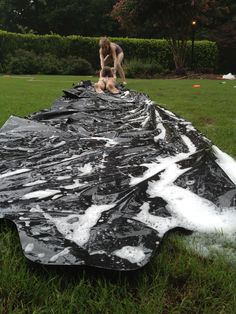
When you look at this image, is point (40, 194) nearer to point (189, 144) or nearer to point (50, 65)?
point (189, 144)

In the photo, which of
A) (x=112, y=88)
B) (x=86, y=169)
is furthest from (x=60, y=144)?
(x=112, y=88)

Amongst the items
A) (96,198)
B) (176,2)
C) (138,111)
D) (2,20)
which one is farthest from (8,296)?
(2,20)

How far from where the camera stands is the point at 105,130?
4.18 metres

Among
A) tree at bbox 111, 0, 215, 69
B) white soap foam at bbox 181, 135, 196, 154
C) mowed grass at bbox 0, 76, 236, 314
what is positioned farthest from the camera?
tree at bbox 111, 0, 215, 69

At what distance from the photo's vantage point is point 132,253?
1774mm

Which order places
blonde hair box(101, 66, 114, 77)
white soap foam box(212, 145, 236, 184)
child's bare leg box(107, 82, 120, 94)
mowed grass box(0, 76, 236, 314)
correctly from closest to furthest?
mowed grass box(0, 76, 236, 314) → white soap foam box(212, 145, 236, 184) → child's bare leg box(107, 82, 120, 94) → blonde hair box(101, 66, 114, 77)

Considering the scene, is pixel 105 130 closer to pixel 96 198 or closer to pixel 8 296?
pixel 96 198

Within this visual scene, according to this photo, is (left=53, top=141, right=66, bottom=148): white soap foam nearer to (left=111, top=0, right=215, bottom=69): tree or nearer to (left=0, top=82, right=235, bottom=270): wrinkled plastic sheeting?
(left=0, top=82, right=235, bottom=270): wrinkled plastic sheeting

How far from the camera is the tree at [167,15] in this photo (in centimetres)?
1677

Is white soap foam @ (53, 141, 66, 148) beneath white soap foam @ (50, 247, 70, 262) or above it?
beneath

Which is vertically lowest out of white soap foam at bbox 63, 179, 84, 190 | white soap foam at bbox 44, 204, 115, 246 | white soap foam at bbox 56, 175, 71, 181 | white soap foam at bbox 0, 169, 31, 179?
white soap foam at bbox 0, 169, 31, 179

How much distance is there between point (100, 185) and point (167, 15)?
16.5 meters

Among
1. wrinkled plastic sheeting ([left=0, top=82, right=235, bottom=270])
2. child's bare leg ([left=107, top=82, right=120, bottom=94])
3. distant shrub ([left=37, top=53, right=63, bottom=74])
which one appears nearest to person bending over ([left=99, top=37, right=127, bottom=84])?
child's bare leg ([left=107, top=82, right=120, bottom=94])

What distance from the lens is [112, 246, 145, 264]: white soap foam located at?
173 cm
